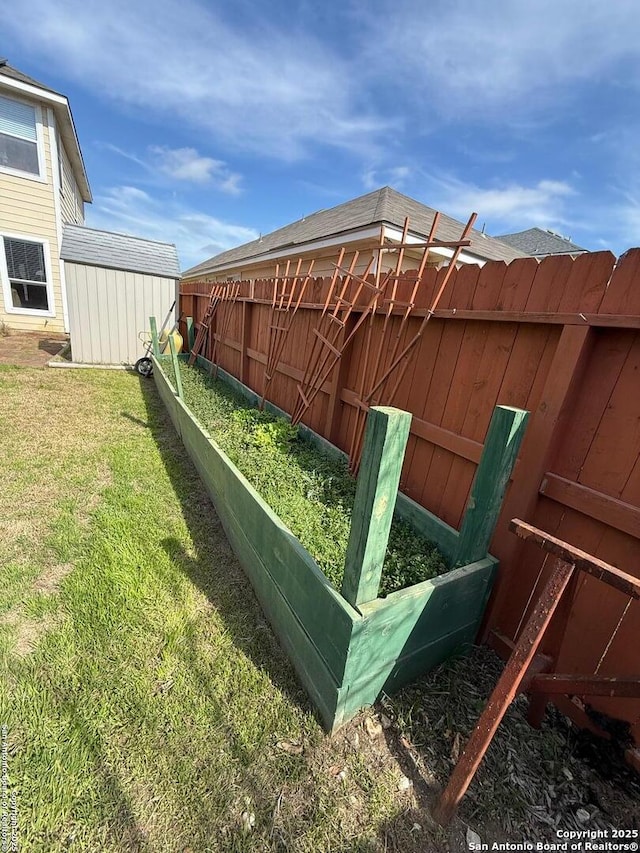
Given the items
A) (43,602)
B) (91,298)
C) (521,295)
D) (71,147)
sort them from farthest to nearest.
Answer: (71,147), (91,298), (43,602), (521,295)

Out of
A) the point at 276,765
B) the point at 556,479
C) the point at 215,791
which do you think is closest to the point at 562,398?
the point at 556,479

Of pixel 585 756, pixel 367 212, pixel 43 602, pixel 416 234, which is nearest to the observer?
pixel 585 756

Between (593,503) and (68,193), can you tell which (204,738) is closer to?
(593,503)

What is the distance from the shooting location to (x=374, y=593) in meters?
1.48

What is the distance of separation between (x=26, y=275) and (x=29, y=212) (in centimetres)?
155

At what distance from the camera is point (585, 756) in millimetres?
1559

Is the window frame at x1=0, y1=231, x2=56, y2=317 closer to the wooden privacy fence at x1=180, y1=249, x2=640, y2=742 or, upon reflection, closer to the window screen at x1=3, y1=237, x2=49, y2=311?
the window screen at x1=3, y1=237, x2=49, y2=311

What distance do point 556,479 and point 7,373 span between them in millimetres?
8329

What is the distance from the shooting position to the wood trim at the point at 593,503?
1471mm

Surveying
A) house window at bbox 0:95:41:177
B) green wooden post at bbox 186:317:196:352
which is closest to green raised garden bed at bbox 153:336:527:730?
green wooden post at bbox 186:317:196:352

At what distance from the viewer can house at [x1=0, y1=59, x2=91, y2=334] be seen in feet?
27.1

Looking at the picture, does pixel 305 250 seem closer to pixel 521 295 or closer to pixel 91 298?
pixel 91 298

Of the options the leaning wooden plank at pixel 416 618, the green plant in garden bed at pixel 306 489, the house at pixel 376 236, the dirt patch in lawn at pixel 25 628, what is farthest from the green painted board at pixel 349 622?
the house at pixel 376 236

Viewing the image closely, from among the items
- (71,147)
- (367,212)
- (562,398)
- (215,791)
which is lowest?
(215,791)
